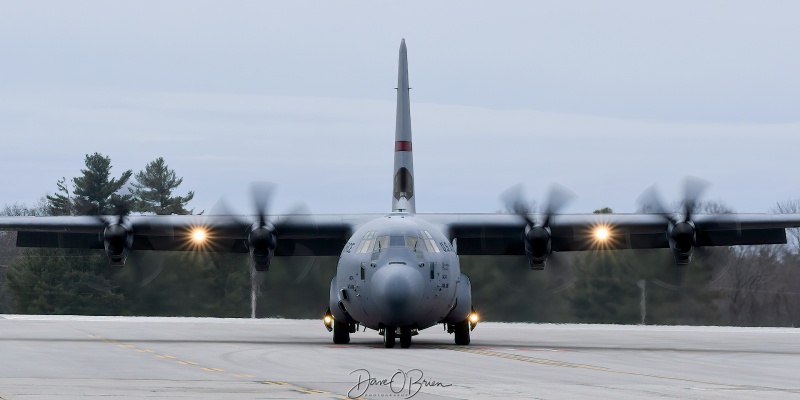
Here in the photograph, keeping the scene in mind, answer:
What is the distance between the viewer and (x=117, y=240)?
3616 centimetres

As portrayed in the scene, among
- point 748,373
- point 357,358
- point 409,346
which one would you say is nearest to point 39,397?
point 357,358

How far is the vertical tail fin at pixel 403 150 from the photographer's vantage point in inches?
1473

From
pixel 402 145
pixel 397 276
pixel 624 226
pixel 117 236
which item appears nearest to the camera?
pixel 397 276

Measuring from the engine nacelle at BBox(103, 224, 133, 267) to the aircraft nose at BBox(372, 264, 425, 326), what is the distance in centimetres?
1034

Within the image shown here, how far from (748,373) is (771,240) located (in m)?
18.4

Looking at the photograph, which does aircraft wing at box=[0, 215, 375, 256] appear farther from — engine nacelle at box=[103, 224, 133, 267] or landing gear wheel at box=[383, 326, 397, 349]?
landing gear wheel at box=[383, 326, 397, 349]

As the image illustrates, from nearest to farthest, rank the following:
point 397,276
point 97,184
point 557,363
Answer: point 557,363
point 397,276
point 97,184

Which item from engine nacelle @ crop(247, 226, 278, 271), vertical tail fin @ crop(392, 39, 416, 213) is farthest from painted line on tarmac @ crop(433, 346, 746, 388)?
vertical tail fin @ crop(392, 39, 416, 213)

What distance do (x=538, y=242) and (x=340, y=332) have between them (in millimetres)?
6649

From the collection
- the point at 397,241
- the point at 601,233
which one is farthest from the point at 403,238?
the point at 601,233

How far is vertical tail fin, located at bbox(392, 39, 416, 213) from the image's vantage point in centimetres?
3741

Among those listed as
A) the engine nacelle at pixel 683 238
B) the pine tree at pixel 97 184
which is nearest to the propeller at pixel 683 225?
the engine nacelle at pixel 683 238

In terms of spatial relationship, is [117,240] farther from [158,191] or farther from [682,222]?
[158,191]

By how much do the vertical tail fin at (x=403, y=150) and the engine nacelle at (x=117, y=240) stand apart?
8.13 metres
